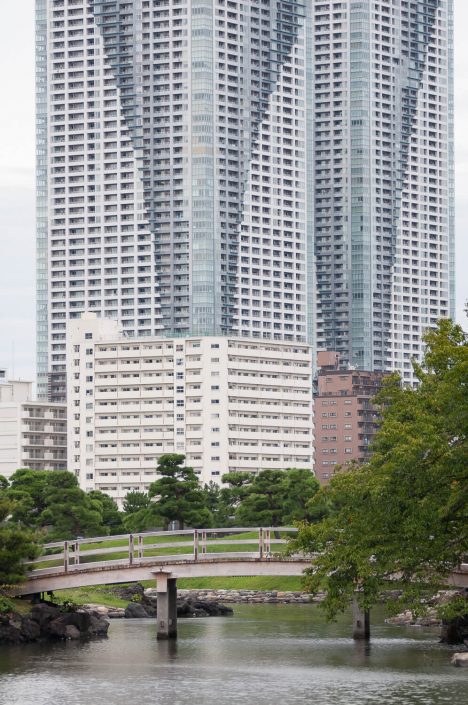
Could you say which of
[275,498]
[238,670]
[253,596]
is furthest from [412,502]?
[275,498]

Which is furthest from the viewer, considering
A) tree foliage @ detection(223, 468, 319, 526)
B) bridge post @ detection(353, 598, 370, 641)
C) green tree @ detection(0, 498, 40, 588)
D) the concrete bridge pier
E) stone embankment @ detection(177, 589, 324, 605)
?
tree foliage @ detection(223, 468, 319, 526)

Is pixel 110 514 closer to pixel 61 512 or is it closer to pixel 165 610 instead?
pixel 61 512

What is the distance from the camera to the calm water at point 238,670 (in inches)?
2399

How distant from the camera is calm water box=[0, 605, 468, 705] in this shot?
60938 millimetres

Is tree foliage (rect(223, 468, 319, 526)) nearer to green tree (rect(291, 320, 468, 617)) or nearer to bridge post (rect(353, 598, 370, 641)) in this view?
bridge post (rect(353, 598, 370, 641))

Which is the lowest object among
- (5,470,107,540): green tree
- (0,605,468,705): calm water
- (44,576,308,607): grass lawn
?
(0,605,468,705): calm water

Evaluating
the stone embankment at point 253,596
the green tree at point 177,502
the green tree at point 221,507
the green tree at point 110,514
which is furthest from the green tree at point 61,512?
the green tree at point 221,507

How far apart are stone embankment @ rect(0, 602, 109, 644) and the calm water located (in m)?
1.32

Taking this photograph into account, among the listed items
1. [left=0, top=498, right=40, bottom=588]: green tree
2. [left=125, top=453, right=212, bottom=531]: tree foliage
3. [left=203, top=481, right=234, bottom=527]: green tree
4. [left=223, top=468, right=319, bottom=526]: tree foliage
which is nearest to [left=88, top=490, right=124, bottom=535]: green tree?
[left=203, top=481, right=234, bottom=527]: green tree

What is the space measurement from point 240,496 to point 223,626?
58952 mm

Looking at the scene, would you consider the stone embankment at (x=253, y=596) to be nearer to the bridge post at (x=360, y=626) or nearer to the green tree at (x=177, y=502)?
the green tree at (x=177, y=502)

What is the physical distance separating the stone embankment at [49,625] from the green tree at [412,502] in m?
20.6

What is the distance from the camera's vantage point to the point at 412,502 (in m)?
61.3

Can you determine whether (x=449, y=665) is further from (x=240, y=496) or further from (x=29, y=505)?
(x=240, y=496)
